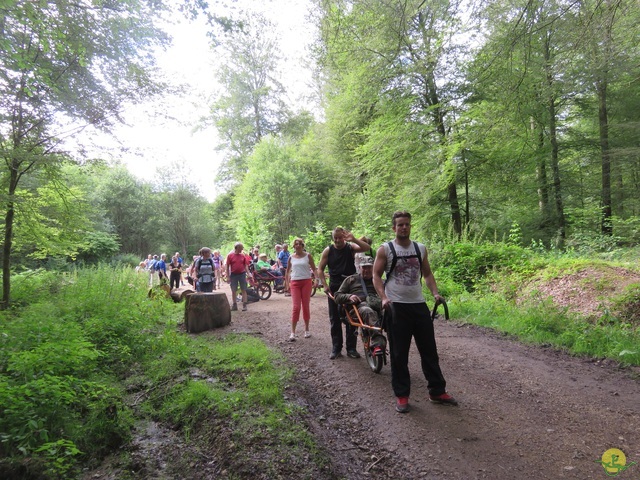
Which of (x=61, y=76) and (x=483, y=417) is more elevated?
(x=61, y=76)

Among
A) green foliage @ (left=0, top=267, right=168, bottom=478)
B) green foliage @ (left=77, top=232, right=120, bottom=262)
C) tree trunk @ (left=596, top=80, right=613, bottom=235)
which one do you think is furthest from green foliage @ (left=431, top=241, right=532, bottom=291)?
green foliage @ (left=77, top=232, right=120, bottom=262)

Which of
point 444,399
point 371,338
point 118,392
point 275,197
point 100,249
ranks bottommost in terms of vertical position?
point 118,392

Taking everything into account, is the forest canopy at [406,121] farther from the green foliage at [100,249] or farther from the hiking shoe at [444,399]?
the hiking shoe at [444,399]

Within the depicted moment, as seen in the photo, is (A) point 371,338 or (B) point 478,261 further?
(B) point 478,261

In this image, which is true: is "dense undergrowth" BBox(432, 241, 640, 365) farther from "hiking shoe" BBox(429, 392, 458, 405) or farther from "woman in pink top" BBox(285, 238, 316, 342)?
"woman in pink top" BBox(285, 238, 316, 342)

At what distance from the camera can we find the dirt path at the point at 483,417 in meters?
2.78

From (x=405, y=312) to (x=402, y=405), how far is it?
0.94 metres

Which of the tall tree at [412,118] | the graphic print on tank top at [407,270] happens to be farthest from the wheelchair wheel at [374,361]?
the tall tree at [412,118]

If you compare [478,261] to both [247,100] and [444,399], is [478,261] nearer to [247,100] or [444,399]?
[444,399]

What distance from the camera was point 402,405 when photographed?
3631 millimetres

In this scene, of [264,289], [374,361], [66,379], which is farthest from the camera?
[264,289]

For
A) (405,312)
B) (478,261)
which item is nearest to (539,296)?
(478,261)

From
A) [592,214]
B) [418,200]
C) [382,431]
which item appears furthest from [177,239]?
[382,431]

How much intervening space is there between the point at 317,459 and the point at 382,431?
2.54ft
